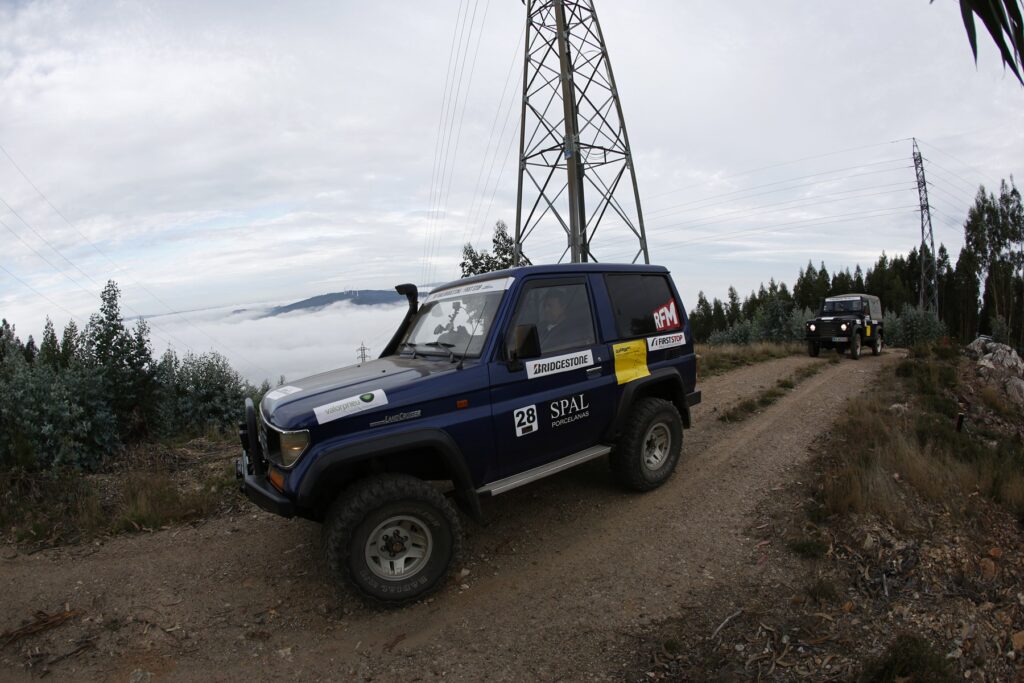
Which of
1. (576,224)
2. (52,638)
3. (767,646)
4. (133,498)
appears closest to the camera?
(767,646)

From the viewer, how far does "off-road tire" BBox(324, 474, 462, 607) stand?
353 cm

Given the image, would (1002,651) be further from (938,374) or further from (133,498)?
(938,374)

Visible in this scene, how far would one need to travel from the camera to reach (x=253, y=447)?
3920 mm

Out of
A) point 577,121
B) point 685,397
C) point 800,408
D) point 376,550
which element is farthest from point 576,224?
point 376,550

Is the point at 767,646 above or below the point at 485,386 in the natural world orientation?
below

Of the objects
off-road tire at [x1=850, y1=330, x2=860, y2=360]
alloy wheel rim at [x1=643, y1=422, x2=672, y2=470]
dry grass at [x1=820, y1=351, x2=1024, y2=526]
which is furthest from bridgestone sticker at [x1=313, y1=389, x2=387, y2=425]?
off-road tire at [x1=850, y1=330, x2=860, y2=360]

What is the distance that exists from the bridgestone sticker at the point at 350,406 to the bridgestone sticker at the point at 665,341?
9.08ft

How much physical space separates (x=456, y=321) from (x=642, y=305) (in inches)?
74.5

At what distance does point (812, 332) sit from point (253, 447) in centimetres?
1792

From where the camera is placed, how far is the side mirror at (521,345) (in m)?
3.95

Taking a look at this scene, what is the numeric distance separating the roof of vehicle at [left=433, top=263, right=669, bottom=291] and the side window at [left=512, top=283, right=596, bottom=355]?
0.44 ft

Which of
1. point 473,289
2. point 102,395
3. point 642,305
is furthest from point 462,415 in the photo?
point 102,395

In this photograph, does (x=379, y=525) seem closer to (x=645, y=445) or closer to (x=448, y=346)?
(x=448, y=346)

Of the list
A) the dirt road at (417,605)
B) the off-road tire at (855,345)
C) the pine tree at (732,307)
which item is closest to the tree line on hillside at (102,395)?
the dirt road at (417,605)
